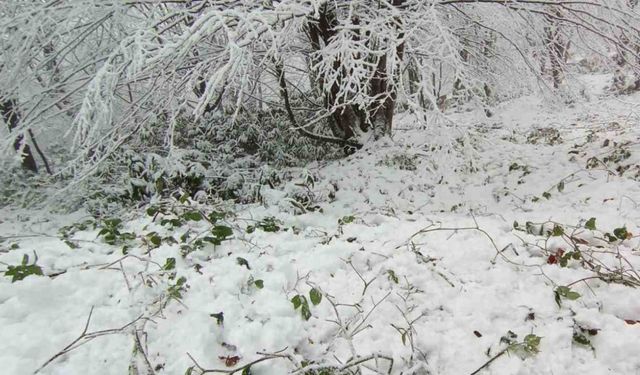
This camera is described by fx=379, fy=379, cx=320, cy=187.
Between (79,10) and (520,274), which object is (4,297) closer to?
(520,274)

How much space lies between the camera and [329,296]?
2297 millimetres

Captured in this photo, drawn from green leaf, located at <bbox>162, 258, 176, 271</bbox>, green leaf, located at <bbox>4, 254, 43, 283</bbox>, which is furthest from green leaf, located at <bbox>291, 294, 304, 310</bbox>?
green leaf, located at <bbox>4, 254, 43, 283</bbox>

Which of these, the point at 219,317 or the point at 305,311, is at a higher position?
the point at 219,317

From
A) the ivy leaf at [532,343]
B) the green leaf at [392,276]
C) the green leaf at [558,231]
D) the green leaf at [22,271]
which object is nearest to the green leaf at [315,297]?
the green leaf at [392,276]

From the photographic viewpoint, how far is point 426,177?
602 cm

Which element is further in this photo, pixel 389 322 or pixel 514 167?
pixel 514 167

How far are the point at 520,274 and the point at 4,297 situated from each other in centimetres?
298

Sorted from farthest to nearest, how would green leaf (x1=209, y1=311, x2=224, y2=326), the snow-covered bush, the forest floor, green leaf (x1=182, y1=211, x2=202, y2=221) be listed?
the snow-covered bush → green leaf (x1=182, y1=211, x2=202, y2=221) → green leaf (x1=209, y1=311, x2=224, y2=326) → the forest floor

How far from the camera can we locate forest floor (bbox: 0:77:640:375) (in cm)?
179

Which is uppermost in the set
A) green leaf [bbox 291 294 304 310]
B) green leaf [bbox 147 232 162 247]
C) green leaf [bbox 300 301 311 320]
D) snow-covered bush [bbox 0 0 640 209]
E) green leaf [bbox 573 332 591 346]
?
snow-covered bush [bbox 0 0 640 209]

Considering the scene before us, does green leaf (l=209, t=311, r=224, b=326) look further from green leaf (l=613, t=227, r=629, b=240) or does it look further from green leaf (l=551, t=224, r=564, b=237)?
green leaf (l=613, t=227, r=629, b=240)

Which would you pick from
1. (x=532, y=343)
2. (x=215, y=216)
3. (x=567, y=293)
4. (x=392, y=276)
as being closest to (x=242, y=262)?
(x=215, y=216)

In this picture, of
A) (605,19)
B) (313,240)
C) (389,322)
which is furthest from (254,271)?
(605,19)

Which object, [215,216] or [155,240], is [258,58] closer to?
[215,216]
